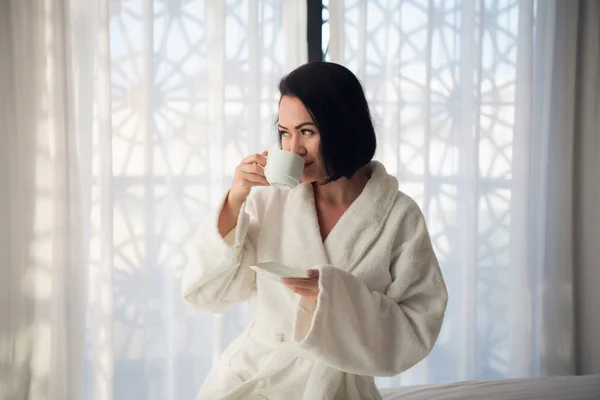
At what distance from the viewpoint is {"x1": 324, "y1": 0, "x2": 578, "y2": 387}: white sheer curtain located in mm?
2182

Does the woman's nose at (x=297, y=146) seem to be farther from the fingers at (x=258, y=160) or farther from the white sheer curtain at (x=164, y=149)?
the white sheer curtain at (x=164, y=149)

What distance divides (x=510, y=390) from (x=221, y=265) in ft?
3.15

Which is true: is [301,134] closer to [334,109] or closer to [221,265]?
[334,109]

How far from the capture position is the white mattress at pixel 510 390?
1646mm

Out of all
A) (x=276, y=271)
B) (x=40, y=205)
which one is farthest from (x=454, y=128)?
(x=40, y=205)

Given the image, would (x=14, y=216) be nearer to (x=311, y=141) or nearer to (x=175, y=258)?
(x=175, y=258)

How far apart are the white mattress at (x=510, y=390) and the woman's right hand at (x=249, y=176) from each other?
754mm

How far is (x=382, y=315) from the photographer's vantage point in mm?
1235

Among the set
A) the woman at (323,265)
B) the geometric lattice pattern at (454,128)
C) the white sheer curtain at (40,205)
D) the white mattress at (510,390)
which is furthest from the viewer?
the geometric lattice pattern at (454,128)

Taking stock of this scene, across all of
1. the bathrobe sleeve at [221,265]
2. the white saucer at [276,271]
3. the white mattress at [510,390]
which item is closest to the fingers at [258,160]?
A: the bathrobe sleeve at [221,265]

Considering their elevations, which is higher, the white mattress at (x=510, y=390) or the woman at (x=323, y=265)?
the woman at (x=323, y=265)

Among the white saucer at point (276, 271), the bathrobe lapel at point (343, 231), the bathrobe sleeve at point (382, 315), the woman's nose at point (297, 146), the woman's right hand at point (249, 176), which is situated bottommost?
the bathrobe sleeve at point (382, 315)

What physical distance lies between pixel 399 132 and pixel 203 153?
726 mm

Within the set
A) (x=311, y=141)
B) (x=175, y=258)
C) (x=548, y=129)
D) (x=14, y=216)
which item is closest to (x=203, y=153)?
(x=175, y=258)
